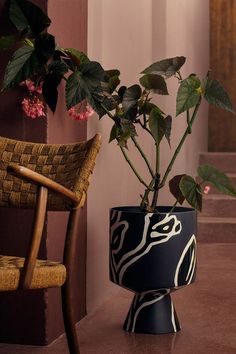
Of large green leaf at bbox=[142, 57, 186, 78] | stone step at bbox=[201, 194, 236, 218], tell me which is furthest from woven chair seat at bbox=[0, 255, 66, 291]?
stone step at bbox=[201, 194, 236, 218]

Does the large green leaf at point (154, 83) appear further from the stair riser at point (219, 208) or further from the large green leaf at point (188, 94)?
the stair riser at point (219, 208)

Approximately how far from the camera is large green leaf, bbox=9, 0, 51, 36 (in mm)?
2412

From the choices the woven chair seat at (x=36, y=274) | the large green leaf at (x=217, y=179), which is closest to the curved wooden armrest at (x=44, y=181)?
the woven chair seat at (x=36, y=274)

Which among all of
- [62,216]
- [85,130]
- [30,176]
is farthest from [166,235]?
[30,176]

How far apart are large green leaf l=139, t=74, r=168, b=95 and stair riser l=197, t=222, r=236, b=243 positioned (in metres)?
2.86

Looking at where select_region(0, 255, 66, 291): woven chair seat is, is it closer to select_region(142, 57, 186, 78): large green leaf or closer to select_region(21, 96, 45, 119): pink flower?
select_region(21, 96, 45, 119): pink flower

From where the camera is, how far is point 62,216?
9.16ft

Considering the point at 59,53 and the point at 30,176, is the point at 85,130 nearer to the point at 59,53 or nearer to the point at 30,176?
the point at 59,53

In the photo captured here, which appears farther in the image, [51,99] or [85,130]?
[85,130]

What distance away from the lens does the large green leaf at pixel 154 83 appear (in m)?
2.75

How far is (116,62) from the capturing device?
11.8ft

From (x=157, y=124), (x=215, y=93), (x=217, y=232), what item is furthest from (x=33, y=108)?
(x=217, y=232)

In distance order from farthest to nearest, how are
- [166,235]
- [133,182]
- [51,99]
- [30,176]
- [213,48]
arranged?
[213,48] → [133,182] → [166,235] → [51,99] → [30,176]

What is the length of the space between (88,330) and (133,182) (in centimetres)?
125
